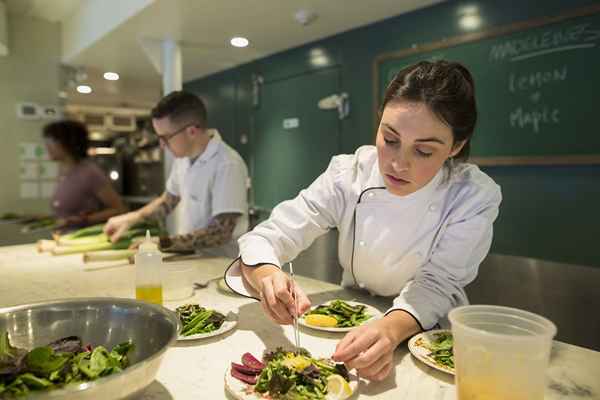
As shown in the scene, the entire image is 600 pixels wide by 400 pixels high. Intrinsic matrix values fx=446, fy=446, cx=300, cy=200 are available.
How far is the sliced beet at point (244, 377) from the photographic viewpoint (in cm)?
78

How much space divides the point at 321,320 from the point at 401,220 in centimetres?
39

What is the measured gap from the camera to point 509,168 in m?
2.23

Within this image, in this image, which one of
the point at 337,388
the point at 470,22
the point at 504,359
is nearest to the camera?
the point at 504,359

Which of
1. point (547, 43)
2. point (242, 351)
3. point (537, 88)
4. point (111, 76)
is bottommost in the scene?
point (242, 351)

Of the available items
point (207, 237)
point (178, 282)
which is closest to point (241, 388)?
point (178, 282)

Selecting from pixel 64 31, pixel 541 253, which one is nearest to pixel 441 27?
pixel 541 253

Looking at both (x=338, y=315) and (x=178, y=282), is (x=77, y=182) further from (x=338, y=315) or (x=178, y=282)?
(x=338, y=315)

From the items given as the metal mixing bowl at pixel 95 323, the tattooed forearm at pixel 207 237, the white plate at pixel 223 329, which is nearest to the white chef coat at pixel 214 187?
the tattooed forearm at pixel 207 237

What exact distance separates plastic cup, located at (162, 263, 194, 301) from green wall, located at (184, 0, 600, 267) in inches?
60.1

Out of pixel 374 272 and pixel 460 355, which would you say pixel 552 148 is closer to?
pixel 374 272

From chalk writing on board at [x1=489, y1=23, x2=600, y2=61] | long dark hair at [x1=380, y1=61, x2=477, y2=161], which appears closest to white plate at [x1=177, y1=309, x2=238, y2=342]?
long dark hair at [x1=380, y1=61, x2=477, y2=161]

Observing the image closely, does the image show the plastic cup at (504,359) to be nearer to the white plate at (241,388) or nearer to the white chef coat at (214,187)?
the white plate at (241,388)

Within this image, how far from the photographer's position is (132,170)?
4750mm

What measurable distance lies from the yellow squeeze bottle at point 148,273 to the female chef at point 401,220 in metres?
0.20
